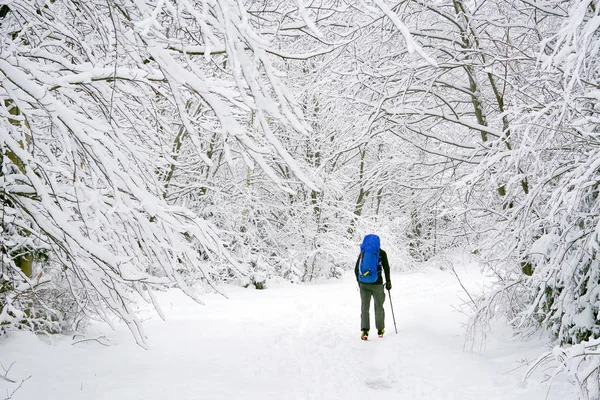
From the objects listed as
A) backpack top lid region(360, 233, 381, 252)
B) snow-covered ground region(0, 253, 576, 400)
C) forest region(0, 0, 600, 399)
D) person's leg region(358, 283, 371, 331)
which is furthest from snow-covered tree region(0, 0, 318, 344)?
backpack top lid region(360, 233, 381, 252)

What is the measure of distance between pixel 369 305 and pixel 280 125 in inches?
126

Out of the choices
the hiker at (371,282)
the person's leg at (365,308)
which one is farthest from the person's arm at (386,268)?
the person's leg at (365,308)

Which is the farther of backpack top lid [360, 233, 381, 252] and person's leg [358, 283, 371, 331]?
backpack top lid [360, 233, 381, 252]

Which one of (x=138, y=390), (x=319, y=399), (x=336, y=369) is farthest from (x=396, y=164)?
(x=138, y=390)

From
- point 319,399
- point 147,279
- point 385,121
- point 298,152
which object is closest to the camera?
point 147,279

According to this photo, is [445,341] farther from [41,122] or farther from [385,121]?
[41,122]

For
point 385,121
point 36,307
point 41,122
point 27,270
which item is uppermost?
point 385,121

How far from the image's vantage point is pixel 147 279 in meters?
2.75

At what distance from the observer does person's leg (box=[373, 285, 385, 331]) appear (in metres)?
6.77

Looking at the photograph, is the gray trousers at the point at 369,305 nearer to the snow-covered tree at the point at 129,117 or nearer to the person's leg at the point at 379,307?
the person's leg at the point at 379,307

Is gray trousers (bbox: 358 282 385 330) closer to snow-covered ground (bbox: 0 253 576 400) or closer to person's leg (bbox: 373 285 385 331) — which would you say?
person's leg (bbox: 373 285 385 331)

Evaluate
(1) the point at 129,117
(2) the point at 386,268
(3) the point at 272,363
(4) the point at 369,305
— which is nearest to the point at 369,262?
(2) the point at 386,268

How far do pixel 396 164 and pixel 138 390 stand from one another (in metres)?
5.37

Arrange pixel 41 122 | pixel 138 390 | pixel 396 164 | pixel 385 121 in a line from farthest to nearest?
pixel 396 164 < pixel 385 121 < pixel 41 122 < pixel 138 390
